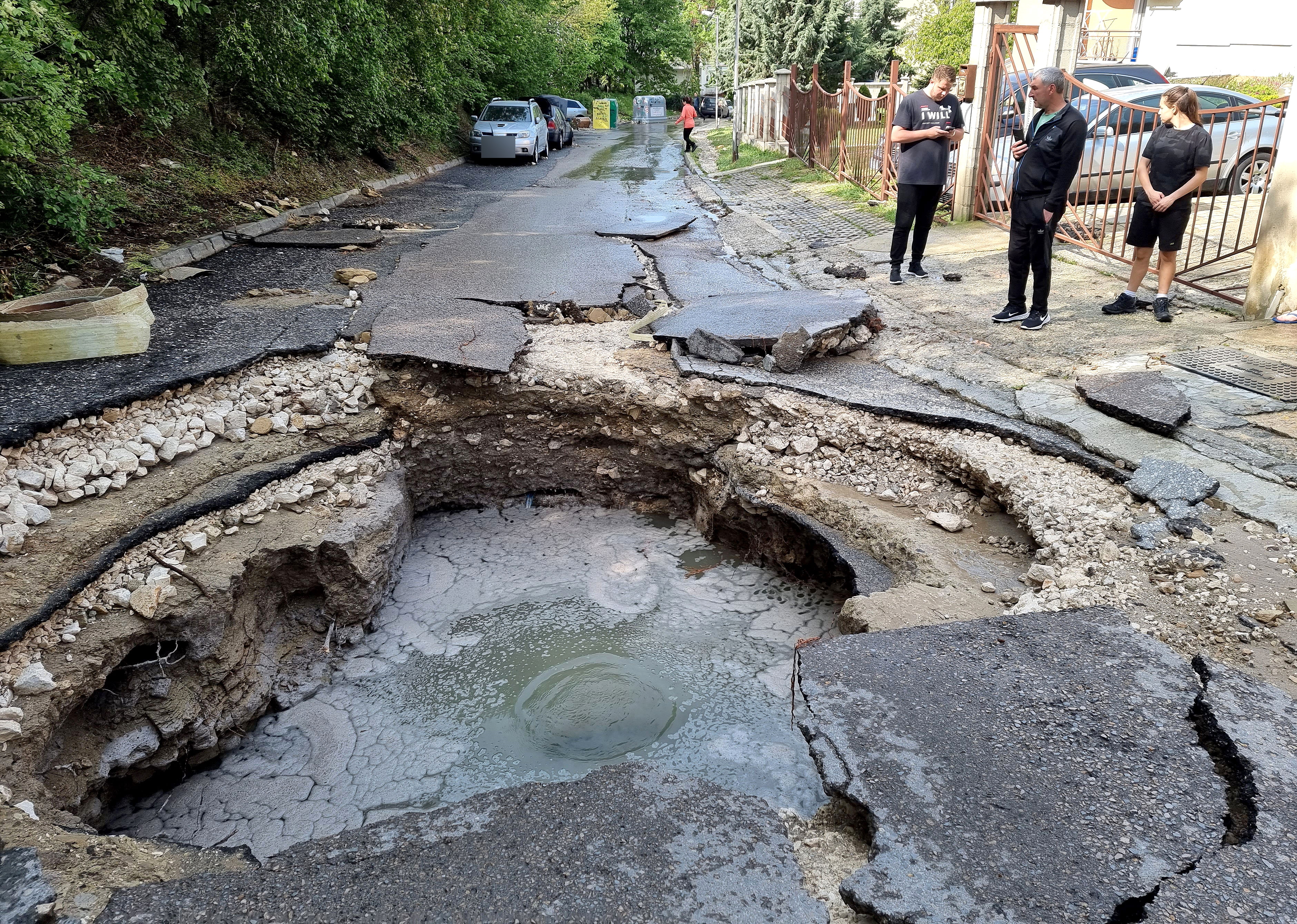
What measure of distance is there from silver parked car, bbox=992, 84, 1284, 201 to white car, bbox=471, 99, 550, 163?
13.8 meters

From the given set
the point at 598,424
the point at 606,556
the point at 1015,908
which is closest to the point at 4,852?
the point at 1015,908

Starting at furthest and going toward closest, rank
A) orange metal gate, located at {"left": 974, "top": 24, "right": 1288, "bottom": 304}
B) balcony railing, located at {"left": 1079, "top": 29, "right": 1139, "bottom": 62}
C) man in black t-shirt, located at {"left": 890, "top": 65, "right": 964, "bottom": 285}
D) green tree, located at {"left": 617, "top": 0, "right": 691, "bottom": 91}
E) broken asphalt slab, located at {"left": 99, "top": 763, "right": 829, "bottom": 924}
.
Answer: green tree, located at {"left": 617, "top": 0, "right": 691, "bottom": 91}
balcony railing, located at {"left": 1079, "top": 29, "right": 1139, "bottom": 62}
orange metal gate, located at {"left": 974, "top": 24, "right": 1288, "bottom": 304}
man in black t-shirt, located at {"left": 890, "top": 65, "right": 964, "bottom": 285}
broken asphalt slab, located at {"left": 99, "top": 763, "right": 829, "bottom": 924}

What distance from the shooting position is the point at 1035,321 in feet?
19.9

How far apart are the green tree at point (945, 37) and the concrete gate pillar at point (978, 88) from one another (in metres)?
14.7

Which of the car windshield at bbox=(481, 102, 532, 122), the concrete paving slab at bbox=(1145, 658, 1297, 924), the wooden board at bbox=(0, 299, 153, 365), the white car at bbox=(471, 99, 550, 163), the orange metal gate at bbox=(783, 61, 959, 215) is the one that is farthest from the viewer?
the car windshield at bbox=(481, 102, 532, 122)

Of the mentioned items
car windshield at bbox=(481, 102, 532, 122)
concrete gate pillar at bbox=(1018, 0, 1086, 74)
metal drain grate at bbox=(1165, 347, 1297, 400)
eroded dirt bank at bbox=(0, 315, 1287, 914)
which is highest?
concrete gate pillar at bbox=(1018, 0, 1086, 74)

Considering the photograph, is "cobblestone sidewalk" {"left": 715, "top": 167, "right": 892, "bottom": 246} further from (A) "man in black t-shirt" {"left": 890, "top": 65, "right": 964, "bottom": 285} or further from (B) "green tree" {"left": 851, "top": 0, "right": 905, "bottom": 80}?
(B) "green tree" {"left": 851, "top": 0, "right": 905, "bottom": 80}

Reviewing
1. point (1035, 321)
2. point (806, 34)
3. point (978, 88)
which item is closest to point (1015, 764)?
point (1035, 321)

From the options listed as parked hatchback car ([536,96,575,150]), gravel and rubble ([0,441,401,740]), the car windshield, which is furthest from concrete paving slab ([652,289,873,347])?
Answer: parked hatchback car ([536,96,575,150])

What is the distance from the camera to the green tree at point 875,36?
3014cm

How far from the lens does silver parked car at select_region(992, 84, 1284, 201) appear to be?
8.87m

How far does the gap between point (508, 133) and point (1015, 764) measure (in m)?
20.8

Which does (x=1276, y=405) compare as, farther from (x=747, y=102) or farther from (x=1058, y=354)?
(x=747, y=102)

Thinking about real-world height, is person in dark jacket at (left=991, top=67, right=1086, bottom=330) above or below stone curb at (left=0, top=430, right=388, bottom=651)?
above
